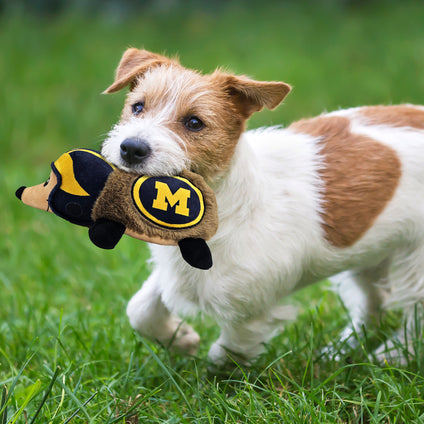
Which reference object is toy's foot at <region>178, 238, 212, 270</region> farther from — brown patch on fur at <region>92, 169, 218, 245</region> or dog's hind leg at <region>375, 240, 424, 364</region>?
dog's hind leg at <region>375, 240, 424, 364</region>

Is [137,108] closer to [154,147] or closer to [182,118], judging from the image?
[182,118]

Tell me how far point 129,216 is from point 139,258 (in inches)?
89.4

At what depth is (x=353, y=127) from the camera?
3.14 metres

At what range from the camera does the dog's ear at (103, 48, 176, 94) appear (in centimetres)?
290

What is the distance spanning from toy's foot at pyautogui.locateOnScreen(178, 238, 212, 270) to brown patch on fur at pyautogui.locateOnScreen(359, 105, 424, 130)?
4.30 feet

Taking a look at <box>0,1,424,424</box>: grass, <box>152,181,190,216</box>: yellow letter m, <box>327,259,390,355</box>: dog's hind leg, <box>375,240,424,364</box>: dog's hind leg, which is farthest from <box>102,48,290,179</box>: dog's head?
<box>327,259,390,355</box>: dog's hind leg

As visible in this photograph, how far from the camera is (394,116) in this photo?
3209mm

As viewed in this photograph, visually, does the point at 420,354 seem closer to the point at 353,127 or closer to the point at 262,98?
the point at 353,127

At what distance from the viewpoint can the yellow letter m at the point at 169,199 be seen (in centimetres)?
235

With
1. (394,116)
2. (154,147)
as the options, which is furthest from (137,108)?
(394,116)

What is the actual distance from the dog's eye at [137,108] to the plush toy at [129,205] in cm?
37

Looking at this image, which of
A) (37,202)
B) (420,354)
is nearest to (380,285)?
(420,354)

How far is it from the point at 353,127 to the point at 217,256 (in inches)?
40.6

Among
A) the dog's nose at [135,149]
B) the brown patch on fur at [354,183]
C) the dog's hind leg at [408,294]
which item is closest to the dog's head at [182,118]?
the dog's nose at [135,149]
